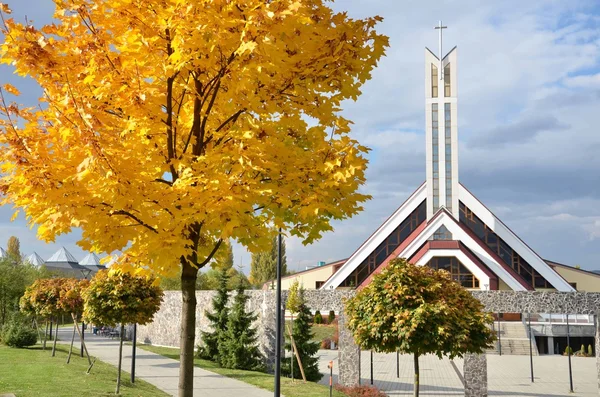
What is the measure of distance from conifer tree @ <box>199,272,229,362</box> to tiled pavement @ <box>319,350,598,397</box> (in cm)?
492

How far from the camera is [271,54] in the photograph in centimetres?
617

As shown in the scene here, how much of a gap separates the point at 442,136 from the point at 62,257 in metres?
68.1

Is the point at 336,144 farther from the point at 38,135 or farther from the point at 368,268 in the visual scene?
the point at 368,268

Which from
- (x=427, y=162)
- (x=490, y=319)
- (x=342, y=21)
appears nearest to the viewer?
(x=342, y=21)

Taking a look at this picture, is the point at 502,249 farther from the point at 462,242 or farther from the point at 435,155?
the point at 435,155

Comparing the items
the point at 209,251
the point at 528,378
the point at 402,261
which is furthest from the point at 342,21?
the point at 528,378

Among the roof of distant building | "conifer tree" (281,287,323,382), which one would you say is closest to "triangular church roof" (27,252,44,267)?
the roof of distant building

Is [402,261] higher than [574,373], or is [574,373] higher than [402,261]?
[402,261]

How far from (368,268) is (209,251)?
37.2m

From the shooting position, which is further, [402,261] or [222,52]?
[402,261]

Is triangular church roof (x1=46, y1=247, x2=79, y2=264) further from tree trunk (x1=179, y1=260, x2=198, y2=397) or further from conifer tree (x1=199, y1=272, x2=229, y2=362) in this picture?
tree trunk (x1=179, y1=260, x2=198, y2=397)

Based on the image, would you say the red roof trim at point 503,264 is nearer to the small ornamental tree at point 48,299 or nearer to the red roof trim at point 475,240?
the red roof trim at point 475,240

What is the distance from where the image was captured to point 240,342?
2252 cm

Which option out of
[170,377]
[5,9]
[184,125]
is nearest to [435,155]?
[170,377]
